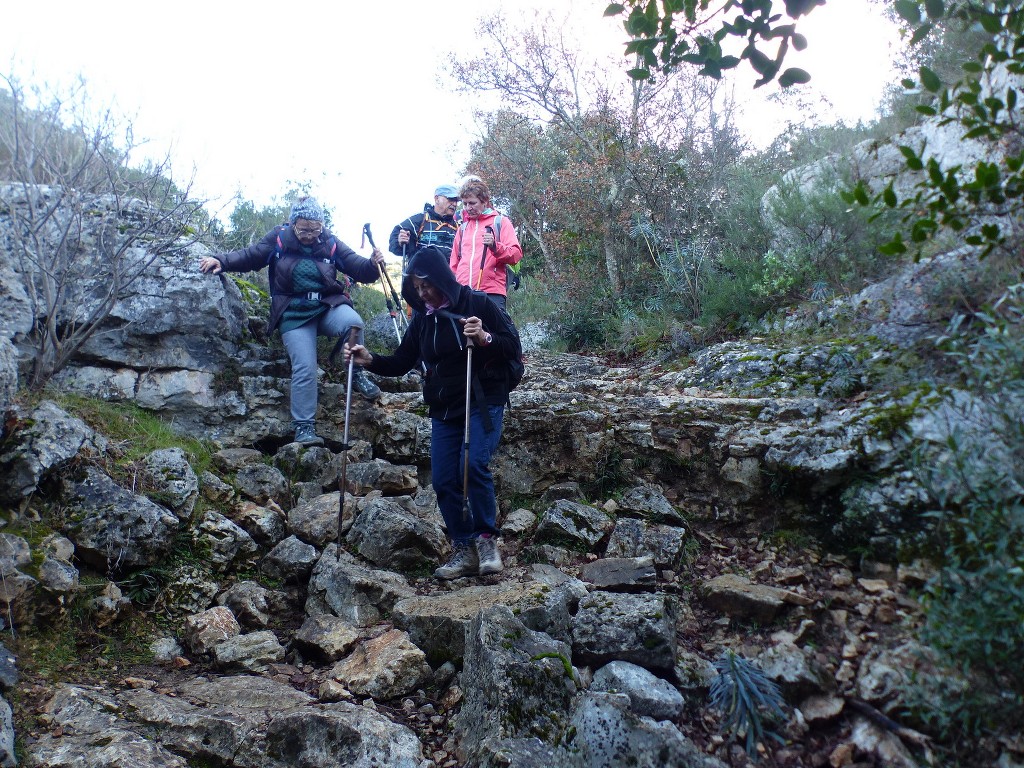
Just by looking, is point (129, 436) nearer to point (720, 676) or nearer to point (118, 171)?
point (118, 171)

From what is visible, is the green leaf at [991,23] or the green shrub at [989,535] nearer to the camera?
the green shrub at [989,535]

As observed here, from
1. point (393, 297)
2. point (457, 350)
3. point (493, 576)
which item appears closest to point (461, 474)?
point (493, 576)

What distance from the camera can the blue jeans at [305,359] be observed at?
6555 millimetres

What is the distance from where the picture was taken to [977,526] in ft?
8.14

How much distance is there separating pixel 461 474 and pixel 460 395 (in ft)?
1.77

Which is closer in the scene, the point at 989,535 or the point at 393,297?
the point at 989,535

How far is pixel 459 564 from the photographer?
4801mm

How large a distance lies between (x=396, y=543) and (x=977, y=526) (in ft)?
12.0

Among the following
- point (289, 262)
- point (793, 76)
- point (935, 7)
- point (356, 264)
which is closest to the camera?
point (935, 7)

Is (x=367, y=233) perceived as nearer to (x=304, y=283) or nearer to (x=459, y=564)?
(x=304, y=283)

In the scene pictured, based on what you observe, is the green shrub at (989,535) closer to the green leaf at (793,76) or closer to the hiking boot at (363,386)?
the green leaf at (793,76)

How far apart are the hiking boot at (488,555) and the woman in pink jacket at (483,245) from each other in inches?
96.5

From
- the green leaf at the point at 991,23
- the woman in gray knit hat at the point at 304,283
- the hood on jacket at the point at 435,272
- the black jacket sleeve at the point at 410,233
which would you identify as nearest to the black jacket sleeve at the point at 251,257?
the woman in gray knit hat at the point at 304,283

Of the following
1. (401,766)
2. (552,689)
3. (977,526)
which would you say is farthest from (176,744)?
(977,526)
